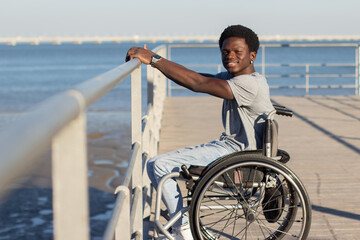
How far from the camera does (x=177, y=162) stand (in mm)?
2541

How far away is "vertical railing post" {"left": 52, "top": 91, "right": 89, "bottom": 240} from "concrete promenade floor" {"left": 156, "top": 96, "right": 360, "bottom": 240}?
2225 millimetres

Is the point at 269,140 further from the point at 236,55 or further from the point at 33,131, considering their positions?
the point at 33,131

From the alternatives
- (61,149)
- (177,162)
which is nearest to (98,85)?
(61,149)

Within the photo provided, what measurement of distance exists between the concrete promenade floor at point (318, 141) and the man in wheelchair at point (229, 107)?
73 centimetres

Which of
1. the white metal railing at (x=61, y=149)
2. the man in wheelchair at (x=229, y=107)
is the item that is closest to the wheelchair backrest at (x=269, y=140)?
the man in wheelchair at (x=229, y=107)

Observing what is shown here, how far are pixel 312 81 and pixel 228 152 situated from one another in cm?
3554

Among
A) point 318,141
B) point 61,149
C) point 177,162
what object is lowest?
point 318,141

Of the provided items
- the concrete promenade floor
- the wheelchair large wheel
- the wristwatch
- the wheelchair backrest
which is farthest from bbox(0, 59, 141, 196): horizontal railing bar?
the concrete promenade floor

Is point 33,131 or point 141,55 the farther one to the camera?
point 141,55

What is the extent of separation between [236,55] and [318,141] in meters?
3.62

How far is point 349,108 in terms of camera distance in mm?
8805

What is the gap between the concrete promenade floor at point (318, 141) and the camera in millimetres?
3389

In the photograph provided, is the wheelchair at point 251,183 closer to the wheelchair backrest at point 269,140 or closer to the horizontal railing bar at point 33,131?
the wheelchair backrest at point 269,140

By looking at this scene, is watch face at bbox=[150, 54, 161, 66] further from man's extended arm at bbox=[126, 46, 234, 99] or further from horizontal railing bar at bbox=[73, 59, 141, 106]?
horizontal railing bar at bbox=[73, 59, 141, 106]
